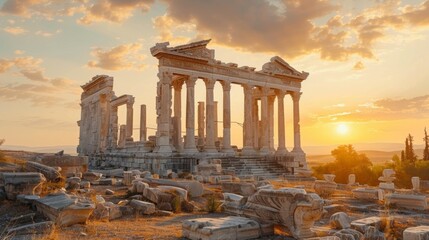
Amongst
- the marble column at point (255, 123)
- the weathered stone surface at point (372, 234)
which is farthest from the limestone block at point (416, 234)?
the marble column at point (255, 123)

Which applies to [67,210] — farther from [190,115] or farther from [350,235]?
[190,115]

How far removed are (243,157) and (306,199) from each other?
19286mm

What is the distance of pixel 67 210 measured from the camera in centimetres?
660

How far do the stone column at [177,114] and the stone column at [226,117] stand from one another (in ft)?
10.6

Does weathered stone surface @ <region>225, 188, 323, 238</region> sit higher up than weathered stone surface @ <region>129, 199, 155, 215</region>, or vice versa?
weathered stone surface @ <region>225, 188, 323, 238</region>

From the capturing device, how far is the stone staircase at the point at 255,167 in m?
22.9

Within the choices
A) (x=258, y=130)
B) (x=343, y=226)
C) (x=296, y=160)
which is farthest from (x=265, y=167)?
(x=343, y=226)

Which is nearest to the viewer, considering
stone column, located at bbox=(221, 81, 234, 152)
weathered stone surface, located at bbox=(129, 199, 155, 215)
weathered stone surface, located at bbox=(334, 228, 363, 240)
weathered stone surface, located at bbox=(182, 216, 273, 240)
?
weathered stone surface, located at bbox=(182, 216, 273, 240)

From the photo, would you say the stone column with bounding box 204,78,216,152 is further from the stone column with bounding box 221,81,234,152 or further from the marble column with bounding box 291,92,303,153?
the marble column with bounding box 291,92,303,153

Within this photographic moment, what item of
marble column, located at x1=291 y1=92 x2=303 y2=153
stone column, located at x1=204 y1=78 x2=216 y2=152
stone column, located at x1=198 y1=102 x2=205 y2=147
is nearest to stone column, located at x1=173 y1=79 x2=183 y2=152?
stone column, located at x1=204 y1=78 x2=216 y2=152

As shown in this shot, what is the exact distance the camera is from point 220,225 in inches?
241

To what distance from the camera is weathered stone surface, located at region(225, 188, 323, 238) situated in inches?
246

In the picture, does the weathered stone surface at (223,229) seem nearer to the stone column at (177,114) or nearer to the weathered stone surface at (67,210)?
the weathered stone surface at (67,210)

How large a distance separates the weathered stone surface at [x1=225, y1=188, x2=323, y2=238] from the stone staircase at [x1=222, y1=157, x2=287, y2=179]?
14947mm
